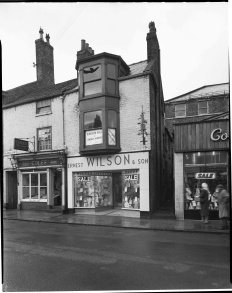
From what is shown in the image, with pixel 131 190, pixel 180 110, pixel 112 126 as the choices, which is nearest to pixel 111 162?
pixel 131 190

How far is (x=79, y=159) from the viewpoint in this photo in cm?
1603

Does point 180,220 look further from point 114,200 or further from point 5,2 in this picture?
point 5,2

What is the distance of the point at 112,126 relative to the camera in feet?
48.7

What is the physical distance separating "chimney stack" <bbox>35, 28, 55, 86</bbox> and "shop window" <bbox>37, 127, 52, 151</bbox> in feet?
23.2

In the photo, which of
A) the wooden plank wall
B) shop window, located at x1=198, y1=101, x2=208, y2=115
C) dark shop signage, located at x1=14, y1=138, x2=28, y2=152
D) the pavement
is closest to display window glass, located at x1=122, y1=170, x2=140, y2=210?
the pavement

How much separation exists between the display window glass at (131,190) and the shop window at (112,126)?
2136mm

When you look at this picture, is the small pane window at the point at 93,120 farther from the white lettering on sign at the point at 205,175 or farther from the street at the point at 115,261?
the street at the point at 115,261

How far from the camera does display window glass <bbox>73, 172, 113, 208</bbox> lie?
1602 cm

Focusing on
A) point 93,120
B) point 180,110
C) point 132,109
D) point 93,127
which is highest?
point 180,110

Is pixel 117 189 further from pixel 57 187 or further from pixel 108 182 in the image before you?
pixel 57 187

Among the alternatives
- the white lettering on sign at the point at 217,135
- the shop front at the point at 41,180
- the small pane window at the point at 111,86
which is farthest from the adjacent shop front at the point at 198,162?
the shop front at the point at 41,180

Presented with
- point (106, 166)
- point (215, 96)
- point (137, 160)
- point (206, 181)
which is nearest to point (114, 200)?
point (106, 166)

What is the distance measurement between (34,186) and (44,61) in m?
11.5

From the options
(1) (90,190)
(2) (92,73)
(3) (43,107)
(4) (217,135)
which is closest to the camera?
(4) (217,135)
